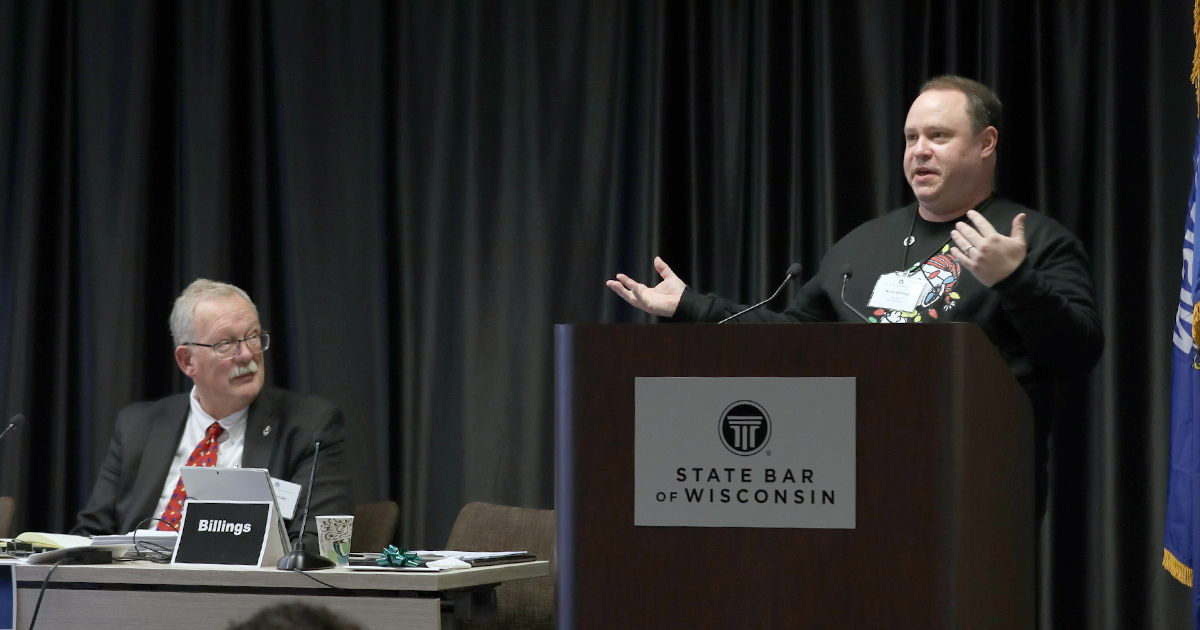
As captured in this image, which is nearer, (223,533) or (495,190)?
(223,533)

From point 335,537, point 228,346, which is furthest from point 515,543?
point 228,346

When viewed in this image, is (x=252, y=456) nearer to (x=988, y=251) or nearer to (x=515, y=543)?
(x=515, y=543)

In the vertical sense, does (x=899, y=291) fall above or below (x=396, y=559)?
above

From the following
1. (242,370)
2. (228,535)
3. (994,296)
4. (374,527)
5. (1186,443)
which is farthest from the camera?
(374,527)

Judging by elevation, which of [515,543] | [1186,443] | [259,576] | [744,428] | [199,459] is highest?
[744,428]

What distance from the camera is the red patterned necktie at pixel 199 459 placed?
3523 millimetres

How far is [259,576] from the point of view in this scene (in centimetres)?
254

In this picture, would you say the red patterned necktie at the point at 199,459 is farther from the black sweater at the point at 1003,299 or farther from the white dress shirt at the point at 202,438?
the black sweater at the point at 1003,299

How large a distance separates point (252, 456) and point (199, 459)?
0.21m

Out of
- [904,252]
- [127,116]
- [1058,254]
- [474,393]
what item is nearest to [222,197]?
[127,116]

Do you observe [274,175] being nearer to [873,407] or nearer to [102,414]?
[102,414]

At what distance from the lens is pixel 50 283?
451 cm

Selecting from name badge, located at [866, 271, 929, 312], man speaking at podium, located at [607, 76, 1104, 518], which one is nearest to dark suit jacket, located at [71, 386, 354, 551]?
man speaking at podium, located at [607, 76, 1104, 518]

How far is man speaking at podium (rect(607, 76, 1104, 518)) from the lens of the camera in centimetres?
200
